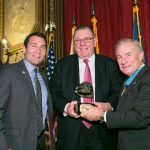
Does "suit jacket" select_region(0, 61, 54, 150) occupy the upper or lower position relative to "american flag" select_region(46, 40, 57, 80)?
lower

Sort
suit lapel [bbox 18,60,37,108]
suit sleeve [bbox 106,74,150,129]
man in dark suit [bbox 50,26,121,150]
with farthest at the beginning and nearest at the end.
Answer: man in dark suit [bbox 50,26,121,150] < suit lapel [bbox 18,60,37,108] < suit sleeve [bbox 106,74,150,129]

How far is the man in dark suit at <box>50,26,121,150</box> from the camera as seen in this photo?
9.30 feet

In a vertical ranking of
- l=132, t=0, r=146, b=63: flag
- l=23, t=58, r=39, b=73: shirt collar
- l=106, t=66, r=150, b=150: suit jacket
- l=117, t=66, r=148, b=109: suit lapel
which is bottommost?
l=106, t=66, r=150, b=150: suit jacket

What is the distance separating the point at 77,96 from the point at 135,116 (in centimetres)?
82

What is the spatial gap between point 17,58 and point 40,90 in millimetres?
3470

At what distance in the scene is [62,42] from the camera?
5445mm

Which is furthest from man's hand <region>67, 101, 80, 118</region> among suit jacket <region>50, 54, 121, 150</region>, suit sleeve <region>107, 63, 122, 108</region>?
suit sleeve <region>107, 63, 122, 108</region>

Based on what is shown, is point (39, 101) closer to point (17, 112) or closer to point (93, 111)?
point (17, 112)

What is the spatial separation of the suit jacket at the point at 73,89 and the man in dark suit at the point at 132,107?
35 centimetres

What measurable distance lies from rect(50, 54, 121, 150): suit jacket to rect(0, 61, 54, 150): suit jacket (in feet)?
1.28

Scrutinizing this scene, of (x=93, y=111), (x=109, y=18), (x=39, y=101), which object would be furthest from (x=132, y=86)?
(x=109, y=18)

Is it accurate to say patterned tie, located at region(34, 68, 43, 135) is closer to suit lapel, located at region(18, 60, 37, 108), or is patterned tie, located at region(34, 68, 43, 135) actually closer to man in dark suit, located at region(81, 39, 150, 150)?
suit lapel, located at region(18, 60, 37, 108)

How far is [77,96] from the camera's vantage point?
2.90 meters

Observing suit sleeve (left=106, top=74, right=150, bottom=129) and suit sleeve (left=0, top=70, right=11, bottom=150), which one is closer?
suit sleeve (left=106, top=74, right=150, bottom=129)
